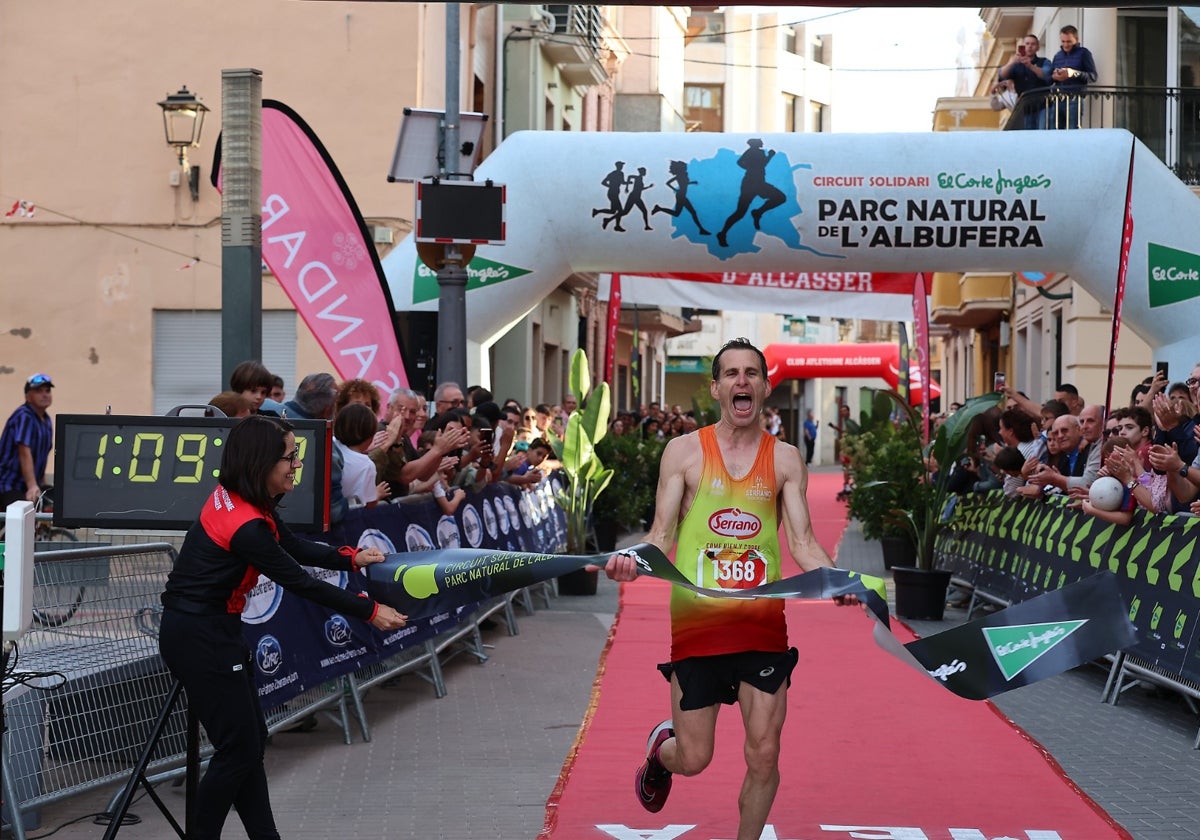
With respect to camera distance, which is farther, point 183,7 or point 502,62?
point 502,62

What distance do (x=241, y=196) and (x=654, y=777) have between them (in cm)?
494

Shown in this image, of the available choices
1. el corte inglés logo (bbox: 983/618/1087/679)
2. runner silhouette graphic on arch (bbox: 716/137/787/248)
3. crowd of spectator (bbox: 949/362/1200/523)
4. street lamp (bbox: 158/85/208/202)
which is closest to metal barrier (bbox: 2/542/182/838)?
el corte inglés logo (bbox: 983/618/1087/679)

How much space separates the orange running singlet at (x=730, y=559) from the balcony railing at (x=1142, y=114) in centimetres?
1653

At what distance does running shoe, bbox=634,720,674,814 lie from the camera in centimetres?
600

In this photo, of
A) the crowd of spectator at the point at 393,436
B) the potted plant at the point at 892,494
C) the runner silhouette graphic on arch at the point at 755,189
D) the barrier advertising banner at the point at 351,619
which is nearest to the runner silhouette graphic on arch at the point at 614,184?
the runner silhouette graphic on arch at the point at 755,189

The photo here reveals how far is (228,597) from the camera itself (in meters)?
5.33

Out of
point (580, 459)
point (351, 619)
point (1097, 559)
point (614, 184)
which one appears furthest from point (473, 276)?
point (351, 619)

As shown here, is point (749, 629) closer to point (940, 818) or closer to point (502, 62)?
point (940, 818)

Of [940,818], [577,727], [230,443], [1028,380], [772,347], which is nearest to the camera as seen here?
[230,443]

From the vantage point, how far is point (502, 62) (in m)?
28.7

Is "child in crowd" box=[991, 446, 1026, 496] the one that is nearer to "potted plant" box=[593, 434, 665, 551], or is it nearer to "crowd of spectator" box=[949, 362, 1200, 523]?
"crowd of spectator" box=[949, 362, 1200, 523]

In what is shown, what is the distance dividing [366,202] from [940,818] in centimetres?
1641

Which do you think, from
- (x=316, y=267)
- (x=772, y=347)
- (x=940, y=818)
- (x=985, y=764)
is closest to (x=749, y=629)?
(x=940, y=818)

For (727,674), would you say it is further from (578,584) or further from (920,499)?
(578,584)
